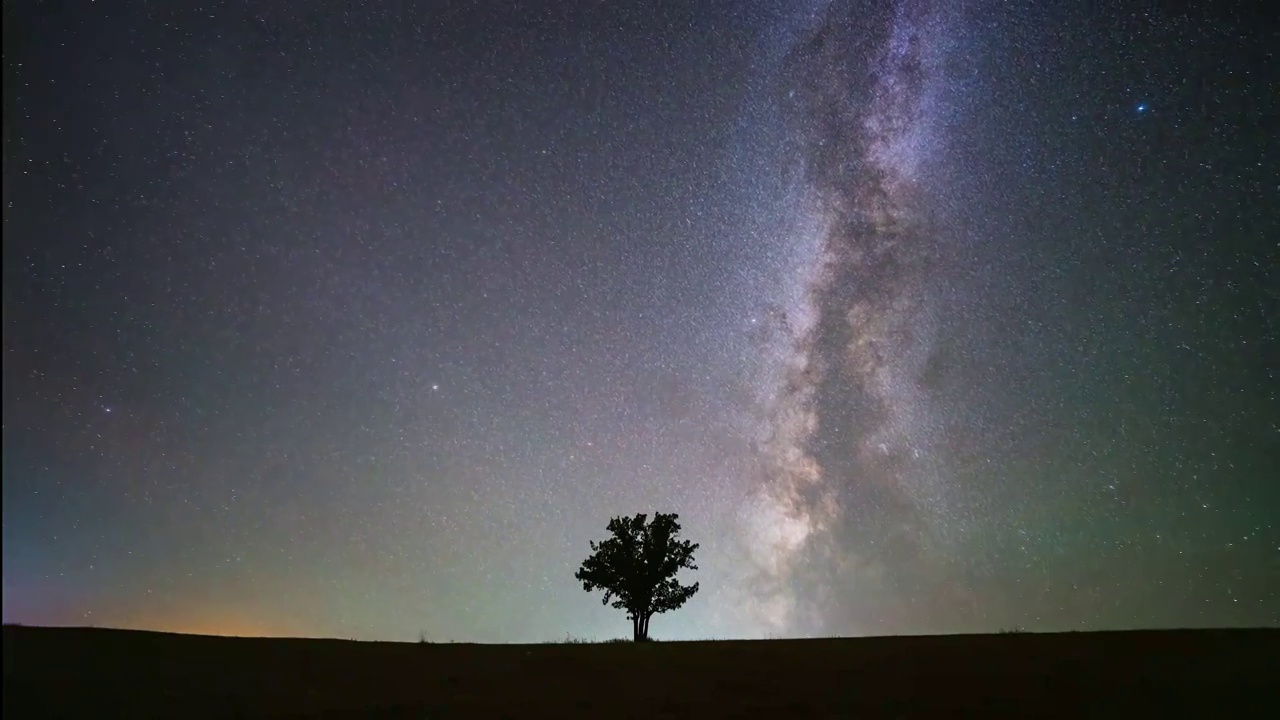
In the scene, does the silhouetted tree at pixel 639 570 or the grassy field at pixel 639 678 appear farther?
the silhouetted tree at pixel 639 570

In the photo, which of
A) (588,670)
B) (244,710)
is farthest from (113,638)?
(588,670)

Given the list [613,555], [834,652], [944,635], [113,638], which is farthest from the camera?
[613,555]

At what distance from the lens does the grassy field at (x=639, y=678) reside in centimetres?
1625

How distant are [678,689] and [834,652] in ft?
26.4

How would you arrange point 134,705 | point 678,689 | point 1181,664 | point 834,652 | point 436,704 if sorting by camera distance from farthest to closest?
point 834,652
point 1181,664
point 678,689
point 436,704
point 134,705

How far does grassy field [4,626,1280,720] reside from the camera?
16250 mm

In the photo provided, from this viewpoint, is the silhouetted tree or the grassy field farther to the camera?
the silhouetted tree

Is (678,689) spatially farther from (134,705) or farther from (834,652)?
(134,705)

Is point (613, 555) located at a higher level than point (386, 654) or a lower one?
higher

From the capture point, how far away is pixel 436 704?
55.2 ft

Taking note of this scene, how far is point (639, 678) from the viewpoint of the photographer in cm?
2028

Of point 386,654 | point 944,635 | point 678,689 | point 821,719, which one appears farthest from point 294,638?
point 944,635

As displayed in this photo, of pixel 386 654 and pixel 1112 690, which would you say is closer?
pixel 1112 690

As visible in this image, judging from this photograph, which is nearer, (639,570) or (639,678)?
(639,678)
